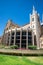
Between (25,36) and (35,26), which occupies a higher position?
(35,26)

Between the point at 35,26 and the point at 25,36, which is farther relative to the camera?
the point at 35,26

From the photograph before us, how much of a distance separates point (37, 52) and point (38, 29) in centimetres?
3745

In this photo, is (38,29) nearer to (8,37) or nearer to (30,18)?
(30,18)

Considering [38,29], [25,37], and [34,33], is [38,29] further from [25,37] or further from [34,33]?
[25,37]

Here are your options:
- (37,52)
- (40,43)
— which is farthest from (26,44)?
(37,52)

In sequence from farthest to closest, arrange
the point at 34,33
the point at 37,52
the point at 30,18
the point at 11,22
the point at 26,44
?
the point at 11,22, the point at 30,18, the point at 34,33, the point at 26,44, the point at 37,52

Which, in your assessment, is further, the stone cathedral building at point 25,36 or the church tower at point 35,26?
the church tower at point 35,26

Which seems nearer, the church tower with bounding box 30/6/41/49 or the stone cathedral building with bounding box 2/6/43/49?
the stone cathedral building with bounding box 2/6/43/49

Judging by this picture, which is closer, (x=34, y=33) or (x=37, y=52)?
(x=37, y=52)

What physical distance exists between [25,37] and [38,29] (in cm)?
945

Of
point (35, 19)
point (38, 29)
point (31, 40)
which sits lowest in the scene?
point (31, 40)

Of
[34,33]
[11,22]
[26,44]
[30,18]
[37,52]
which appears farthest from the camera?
[11,22]

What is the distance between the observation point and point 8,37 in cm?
6694

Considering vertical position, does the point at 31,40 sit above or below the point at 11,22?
below
